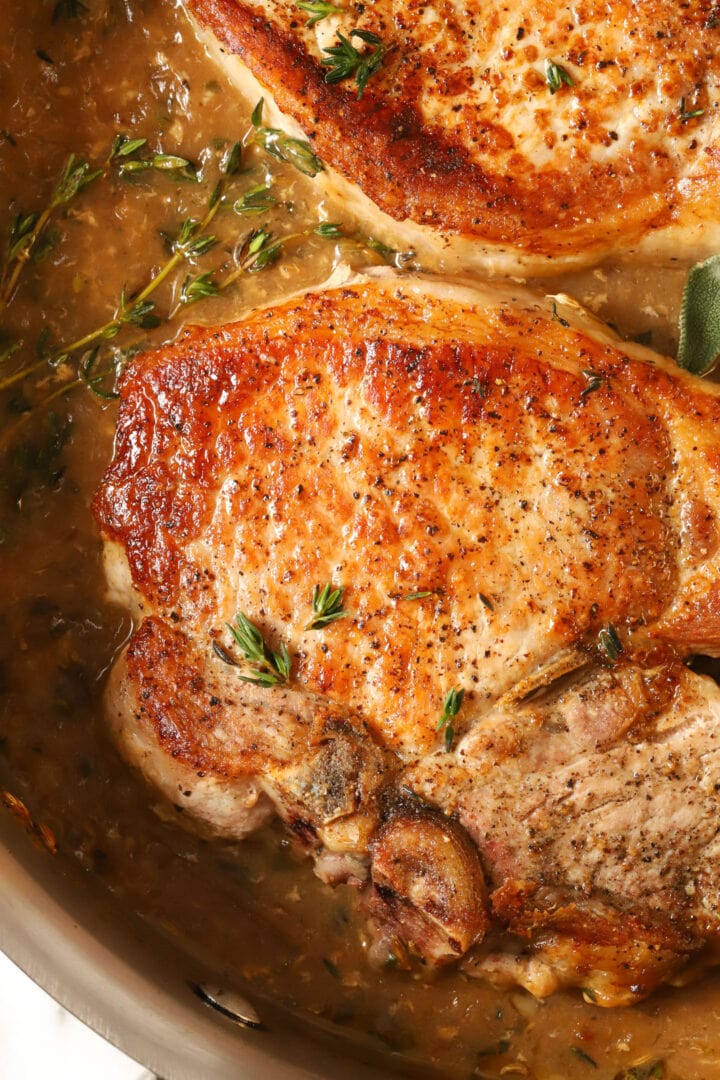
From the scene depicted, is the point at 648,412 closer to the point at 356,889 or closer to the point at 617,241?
the point at 617,241

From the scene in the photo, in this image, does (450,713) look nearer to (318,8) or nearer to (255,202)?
(255,202)

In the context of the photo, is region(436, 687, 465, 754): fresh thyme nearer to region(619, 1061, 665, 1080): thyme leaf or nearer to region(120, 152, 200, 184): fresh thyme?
region(619, 1061, 665, 1080): thyme leaf

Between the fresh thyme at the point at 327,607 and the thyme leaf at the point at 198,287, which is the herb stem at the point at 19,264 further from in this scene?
the fresh thyme at the point at 327,607

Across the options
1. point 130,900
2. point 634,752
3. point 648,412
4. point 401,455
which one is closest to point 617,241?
point 648,412

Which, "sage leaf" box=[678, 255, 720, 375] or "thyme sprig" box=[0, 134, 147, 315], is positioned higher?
"thyme sprig" box=[0, 134, 147, 315]

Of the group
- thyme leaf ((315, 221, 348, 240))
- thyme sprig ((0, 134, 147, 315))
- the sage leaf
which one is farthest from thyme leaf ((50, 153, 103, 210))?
the sage leaf

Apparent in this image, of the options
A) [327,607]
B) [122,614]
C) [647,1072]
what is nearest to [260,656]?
[327,607]

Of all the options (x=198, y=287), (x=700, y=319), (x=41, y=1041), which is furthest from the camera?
(x=41, y=1041)
